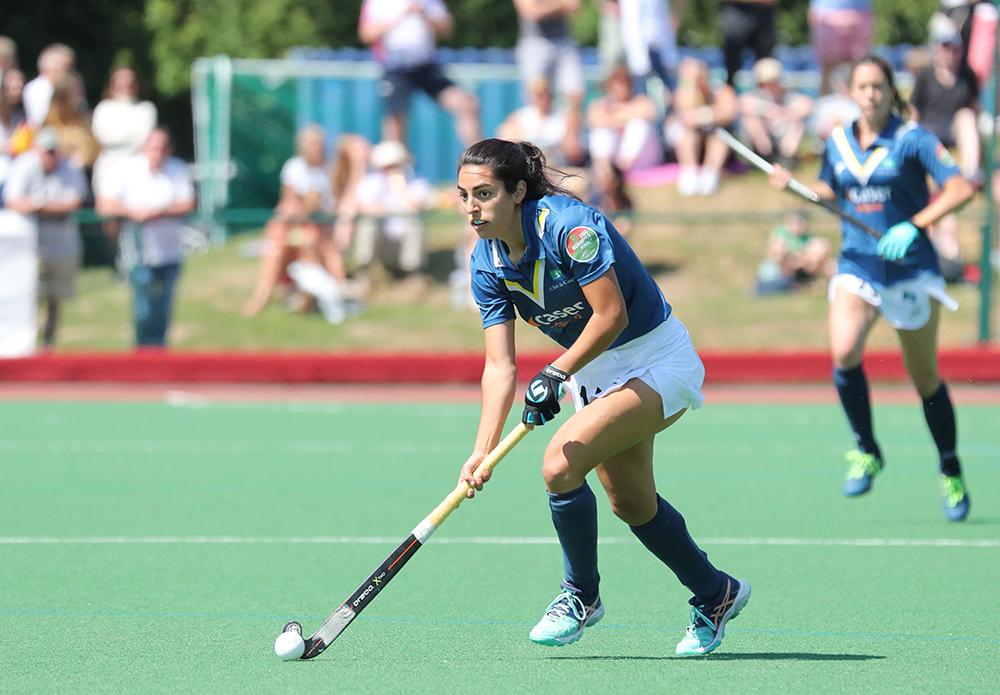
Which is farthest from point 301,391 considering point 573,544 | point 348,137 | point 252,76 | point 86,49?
point 86,49

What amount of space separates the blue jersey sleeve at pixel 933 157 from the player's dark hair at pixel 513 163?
10.6 ft

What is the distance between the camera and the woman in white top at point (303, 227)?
14.7 metres

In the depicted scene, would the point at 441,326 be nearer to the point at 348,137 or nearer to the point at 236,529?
the point at 348,137

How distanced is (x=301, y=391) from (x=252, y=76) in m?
6.32

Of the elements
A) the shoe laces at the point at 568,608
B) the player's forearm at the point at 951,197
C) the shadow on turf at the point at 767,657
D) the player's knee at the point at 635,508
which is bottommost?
the shadow on turf at the point at 767,657

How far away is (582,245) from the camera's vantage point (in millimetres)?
5035

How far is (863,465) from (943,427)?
16.2 inches

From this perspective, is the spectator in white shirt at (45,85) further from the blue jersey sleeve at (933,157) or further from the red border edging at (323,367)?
the blue jersey sleeve at (933,157)

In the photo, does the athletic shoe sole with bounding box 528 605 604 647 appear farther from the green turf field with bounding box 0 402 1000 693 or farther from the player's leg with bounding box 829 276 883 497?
the player's leg with bounding box 829 276 883 497

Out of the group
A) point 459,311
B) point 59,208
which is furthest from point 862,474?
point 59,208

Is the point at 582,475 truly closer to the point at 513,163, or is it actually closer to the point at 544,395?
the point at 544,395

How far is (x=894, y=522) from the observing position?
8.02 meters

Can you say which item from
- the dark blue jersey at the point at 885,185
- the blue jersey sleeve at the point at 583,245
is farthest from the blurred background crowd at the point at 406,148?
the blue jersey sleeve at the point at 583,245

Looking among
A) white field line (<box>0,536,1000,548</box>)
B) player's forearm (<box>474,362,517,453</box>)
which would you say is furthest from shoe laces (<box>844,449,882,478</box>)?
player's forearm (<box>474,362,517,453</box>)
